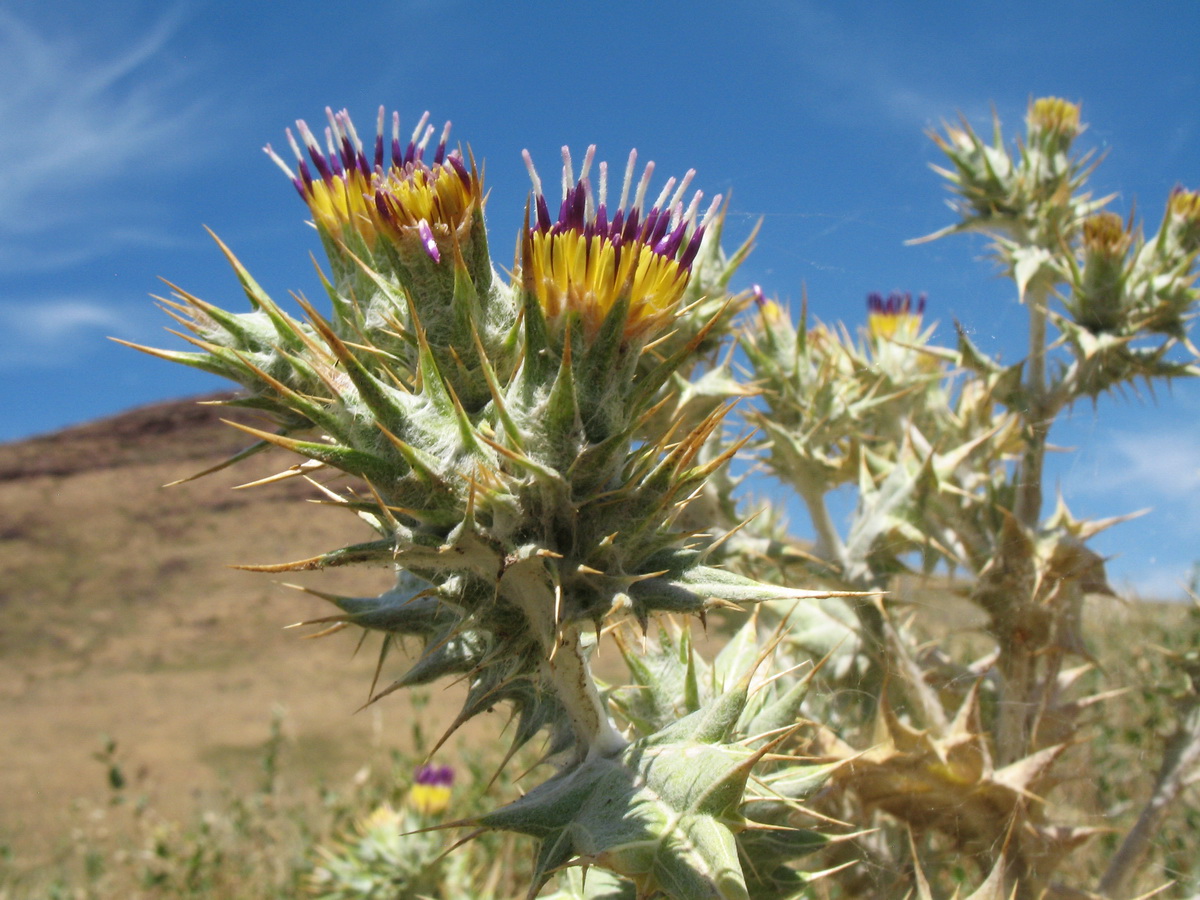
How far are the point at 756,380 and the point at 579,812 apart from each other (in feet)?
9.14

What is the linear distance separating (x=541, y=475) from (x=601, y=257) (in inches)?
20.4

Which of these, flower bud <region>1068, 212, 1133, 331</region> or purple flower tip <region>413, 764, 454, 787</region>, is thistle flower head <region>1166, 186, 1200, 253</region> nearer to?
flower bud <region>1068, 212, 1133, 331</region>

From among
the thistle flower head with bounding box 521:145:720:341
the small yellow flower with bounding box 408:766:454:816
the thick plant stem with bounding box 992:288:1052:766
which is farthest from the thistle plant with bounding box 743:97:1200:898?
the small yellow flower with bounding box 408:766:454:816

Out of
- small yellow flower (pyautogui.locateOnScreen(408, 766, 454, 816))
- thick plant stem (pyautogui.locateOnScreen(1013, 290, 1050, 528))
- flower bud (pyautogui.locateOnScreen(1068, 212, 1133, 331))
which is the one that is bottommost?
small yellow flower (pyautogui.locateOnScreen(408, 766, 454, 816))

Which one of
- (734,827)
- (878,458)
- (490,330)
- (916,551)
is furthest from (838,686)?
(490,330)

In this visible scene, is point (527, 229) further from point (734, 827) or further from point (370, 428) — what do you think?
point (734, 827)

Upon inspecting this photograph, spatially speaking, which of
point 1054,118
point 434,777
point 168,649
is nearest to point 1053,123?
point 1054,118

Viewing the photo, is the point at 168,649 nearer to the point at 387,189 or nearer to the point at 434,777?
the point at 434,777

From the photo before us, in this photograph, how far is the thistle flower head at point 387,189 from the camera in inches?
78.1

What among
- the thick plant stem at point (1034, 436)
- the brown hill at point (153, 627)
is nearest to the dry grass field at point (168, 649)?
the brown hill at point (153, 627)

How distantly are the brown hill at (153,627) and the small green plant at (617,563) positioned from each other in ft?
57.0

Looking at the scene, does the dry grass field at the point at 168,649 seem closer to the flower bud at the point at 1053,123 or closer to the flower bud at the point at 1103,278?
the flower bud at the point at 1103,278

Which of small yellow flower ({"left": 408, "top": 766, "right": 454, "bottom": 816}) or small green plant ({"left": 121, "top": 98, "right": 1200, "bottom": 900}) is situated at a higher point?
small green plant ({"left": 121, "top": 98, "right": 1200, "bottom": 900})

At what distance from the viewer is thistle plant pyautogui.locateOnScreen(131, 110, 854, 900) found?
1.66m
